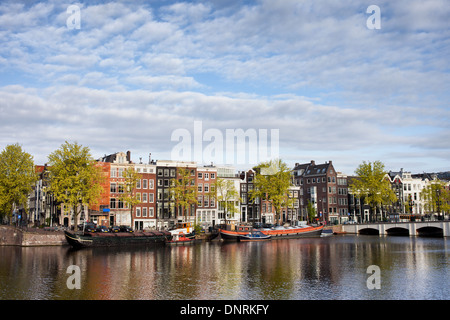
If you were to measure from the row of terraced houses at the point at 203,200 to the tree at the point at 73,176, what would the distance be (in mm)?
3271

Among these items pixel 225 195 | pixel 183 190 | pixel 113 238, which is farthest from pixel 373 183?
pixel 113 238

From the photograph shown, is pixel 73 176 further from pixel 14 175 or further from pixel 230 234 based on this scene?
pixel 230 234

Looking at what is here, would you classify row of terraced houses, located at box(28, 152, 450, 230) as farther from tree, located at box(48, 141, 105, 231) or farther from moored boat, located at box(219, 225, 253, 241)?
moored boat, located at box(219, 225, 253, 241)

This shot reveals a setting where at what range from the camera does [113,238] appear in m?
66.4

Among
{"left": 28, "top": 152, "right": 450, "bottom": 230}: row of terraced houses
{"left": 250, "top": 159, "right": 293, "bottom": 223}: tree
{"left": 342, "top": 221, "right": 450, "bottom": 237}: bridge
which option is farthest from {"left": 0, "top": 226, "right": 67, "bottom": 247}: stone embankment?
{"left": 342, "top": 221, "right": 450, "bottom": 237}: bridge

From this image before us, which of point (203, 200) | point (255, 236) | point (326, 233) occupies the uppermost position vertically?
point (203, 200)

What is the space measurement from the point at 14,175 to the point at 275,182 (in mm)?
53769

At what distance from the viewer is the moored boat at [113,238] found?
6331cm

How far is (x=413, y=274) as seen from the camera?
123 ft

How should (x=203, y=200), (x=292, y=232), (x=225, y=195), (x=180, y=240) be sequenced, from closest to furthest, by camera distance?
(x=180, y=240), (x=292, y=232), (x=225, y=195), (x=203, y=200)

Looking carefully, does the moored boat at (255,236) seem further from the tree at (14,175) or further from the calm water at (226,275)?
the tree at (14,175)

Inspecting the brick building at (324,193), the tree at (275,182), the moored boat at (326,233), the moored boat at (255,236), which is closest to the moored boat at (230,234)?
the moored boat at (255,236)
